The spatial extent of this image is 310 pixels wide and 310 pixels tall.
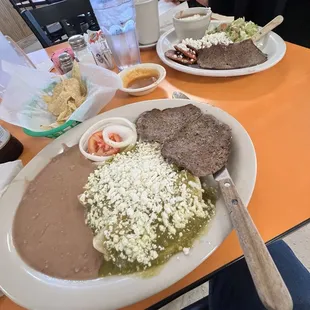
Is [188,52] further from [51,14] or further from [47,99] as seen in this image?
[51,14]

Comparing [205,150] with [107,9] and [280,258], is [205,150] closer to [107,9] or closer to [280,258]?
[280,258]

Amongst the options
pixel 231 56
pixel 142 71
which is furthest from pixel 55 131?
pixel 231 56

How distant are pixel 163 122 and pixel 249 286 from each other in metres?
0.54

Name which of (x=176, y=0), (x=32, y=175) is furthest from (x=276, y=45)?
(x=32, y=175)

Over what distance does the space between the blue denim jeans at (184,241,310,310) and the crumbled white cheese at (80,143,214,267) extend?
0.34 metres

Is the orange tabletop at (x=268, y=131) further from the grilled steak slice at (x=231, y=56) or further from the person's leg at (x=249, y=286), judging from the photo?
the person's leg at (x=249, y=286)

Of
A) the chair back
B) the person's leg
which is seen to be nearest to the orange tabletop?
the person's leg

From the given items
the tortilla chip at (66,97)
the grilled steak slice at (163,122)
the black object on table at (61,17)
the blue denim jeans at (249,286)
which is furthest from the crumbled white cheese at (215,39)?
the black object on table at (61,17)

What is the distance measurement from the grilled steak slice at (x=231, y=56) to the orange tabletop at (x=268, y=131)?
5 centimetres

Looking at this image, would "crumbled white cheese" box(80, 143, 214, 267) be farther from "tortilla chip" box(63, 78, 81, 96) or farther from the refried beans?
"tortilla chip" box(63, 78, 81, 96)

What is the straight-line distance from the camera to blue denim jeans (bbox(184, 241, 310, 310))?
0.69 m

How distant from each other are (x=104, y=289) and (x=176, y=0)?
1.79 metres

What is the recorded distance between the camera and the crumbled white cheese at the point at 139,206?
53cm

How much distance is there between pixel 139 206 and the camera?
1.88 feet
